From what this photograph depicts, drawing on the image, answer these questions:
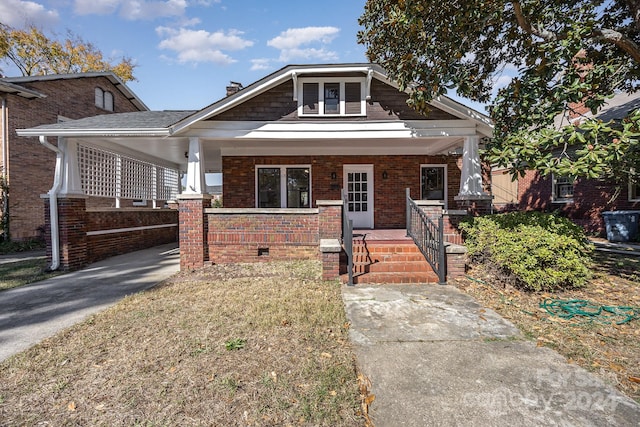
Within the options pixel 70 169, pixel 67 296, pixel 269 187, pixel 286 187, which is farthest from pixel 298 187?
pixel 67 296

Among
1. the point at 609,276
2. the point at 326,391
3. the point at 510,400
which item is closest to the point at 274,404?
the point at 326,391

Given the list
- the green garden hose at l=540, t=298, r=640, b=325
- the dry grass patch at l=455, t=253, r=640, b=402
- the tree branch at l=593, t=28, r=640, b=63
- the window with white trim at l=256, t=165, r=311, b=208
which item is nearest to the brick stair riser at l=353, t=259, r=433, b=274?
→ the dry grass patch at l=455, t=253, r=640, b=402

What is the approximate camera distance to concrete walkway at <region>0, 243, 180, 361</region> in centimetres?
376

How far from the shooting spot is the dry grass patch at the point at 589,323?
274 cm

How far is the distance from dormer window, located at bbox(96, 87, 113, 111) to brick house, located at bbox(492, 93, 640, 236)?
18.8 meters

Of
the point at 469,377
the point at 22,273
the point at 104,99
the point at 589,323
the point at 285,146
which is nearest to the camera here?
the point at 469,377

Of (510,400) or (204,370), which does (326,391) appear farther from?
(510,400)

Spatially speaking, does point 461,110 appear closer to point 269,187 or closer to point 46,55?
point 269,187

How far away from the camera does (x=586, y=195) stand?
11.1 m

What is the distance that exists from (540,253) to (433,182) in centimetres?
587

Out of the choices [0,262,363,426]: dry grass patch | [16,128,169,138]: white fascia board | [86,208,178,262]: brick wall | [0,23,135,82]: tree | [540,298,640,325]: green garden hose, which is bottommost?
[0,262,363,426]: dry grass patch

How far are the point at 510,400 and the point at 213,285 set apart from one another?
478 cm

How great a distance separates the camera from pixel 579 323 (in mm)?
3676

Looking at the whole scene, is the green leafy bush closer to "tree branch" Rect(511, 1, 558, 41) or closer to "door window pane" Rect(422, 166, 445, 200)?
"tree branch" Rect(511, 1, 558, 41)
